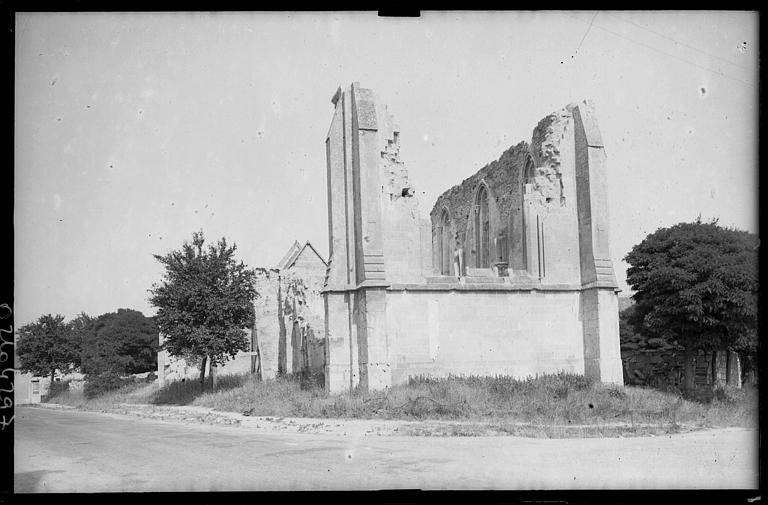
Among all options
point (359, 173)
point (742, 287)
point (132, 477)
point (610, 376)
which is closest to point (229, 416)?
point (359, 173)

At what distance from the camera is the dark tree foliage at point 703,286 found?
20297 millimetres

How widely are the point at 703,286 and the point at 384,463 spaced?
13.5 meters

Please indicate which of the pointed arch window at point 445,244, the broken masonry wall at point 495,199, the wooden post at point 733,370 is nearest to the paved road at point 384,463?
the broken masonry wall at point 495,199

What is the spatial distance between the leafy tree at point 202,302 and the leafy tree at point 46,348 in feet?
66.7

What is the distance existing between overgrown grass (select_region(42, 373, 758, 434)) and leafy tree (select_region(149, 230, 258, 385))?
3.74 metres

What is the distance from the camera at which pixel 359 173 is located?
20.1m

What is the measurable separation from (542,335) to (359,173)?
6.74 m

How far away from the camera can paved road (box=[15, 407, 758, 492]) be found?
982 cm

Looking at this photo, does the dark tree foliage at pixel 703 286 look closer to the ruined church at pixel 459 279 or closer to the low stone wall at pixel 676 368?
the ruined church at pixel 459 279

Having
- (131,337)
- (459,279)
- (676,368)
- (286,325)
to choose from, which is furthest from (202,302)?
(131,337)

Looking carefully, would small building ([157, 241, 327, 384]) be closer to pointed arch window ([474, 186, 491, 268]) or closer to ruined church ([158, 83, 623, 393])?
ruined church ([158, 83, 623, 393])

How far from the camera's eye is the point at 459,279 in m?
20.1

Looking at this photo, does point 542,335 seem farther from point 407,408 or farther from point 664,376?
point 664,376

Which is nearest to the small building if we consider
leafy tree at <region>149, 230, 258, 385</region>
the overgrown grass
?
leafy tree at <region>149, 230, 258, 385</region>
